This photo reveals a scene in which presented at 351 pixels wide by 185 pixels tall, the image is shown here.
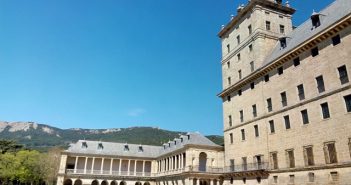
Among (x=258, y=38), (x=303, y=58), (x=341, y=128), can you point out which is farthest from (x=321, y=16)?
(x=341, y=128)

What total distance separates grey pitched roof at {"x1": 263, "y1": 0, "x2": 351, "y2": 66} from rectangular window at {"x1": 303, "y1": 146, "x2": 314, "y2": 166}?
11.8 meters

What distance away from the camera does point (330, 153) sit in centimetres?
2631

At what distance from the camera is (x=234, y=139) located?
43219mm

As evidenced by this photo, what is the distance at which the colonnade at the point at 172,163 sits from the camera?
2088 inches

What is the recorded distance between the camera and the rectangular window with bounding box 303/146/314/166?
2844 centimetres

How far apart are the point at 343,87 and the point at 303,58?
264 inches

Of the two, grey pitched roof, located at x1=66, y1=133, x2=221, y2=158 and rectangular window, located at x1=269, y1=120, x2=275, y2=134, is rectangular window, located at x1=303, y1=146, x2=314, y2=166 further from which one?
grey pitched roof, located at x1=66, y1=133, x2=221, y2=158

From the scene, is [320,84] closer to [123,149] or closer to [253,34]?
[253,34]

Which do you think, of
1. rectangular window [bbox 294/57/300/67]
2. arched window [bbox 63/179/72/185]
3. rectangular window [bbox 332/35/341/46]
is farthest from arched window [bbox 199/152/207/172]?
arched window [bbox 63/179/72/185]

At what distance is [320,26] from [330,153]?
Result: 14.4 m

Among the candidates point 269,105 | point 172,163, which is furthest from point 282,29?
point 172,163

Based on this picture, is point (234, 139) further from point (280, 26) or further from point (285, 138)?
point (280, 26)

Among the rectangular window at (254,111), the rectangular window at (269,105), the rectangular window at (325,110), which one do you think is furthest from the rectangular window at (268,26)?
the rectangular window at (325,110)

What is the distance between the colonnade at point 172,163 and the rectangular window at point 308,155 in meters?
26.5
